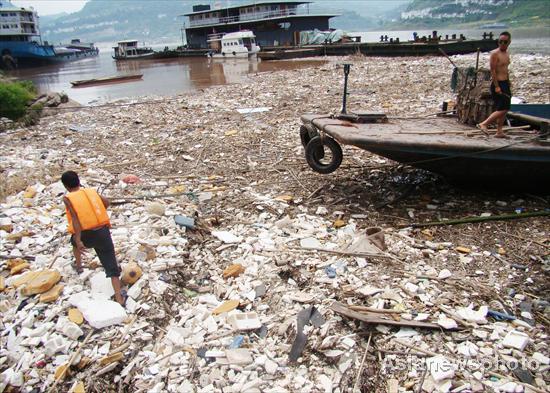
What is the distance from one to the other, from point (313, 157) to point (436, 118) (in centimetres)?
239

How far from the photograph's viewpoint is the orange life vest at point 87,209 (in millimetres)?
3252

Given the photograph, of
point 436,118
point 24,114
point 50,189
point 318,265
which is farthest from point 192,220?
point 24,114

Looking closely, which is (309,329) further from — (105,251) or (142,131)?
(142,131)

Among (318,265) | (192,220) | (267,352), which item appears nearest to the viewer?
(267,352)

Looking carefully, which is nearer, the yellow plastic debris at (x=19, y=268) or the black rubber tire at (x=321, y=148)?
the yellow plastic debris at (x=19, y=268)

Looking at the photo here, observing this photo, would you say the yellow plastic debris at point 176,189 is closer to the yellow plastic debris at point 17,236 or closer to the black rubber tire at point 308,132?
the yellow plastic debris at point 17,236

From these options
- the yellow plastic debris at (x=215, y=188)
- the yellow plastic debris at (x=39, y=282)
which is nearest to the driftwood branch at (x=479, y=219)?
the yellow plastic debris at (x=215, y=188)

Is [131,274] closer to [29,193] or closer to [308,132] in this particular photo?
[29,193]

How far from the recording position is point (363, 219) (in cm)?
504

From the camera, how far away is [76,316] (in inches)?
129

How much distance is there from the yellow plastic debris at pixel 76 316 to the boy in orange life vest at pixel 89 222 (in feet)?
1.02

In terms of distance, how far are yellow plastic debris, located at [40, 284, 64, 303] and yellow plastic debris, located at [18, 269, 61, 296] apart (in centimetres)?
5

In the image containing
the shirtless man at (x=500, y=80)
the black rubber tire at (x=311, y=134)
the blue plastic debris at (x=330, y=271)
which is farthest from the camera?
the black rubber tire at (x=311, y=134)

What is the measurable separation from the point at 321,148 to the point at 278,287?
2638 mm
